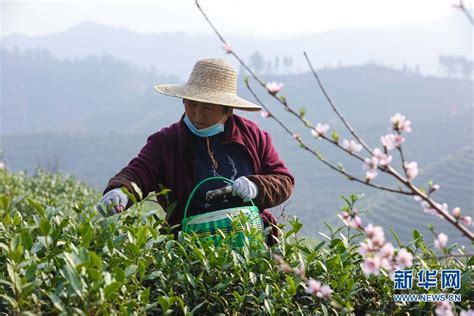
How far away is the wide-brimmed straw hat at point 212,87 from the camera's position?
273 cm

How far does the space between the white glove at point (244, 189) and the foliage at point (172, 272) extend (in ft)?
1.06

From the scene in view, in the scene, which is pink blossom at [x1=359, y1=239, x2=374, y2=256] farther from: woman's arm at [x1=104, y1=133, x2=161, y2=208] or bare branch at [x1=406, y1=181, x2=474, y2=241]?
woman's arm at [x1=104, y1=133, x2=161, y2=208]

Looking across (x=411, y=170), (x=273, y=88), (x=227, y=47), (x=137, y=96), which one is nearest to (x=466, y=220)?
(x=411, y=170)

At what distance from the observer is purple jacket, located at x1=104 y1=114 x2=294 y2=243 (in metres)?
2.73

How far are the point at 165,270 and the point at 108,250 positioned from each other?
306mm

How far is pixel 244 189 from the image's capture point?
264cm

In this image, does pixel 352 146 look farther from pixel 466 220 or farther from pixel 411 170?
pixel 466 220

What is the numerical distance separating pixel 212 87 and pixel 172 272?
3.39ft

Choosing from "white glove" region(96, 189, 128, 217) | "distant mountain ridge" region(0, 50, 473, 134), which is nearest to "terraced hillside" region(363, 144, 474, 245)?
"distant mountain ridge" region(0, 50, 473, 134)

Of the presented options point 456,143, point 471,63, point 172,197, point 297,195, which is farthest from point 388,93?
point 172,197

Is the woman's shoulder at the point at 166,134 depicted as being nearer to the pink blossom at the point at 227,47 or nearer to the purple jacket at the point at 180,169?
the purple jacket at the point at 180,169

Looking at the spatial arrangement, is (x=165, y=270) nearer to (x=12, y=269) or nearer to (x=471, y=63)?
(x=12, y=269)

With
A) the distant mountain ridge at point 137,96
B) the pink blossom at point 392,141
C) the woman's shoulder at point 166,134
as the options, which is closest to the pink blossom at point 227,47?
the pink blossom at point 392,141

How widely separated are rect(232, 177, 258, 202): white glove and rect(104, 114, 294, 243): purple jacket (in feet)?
0.15
